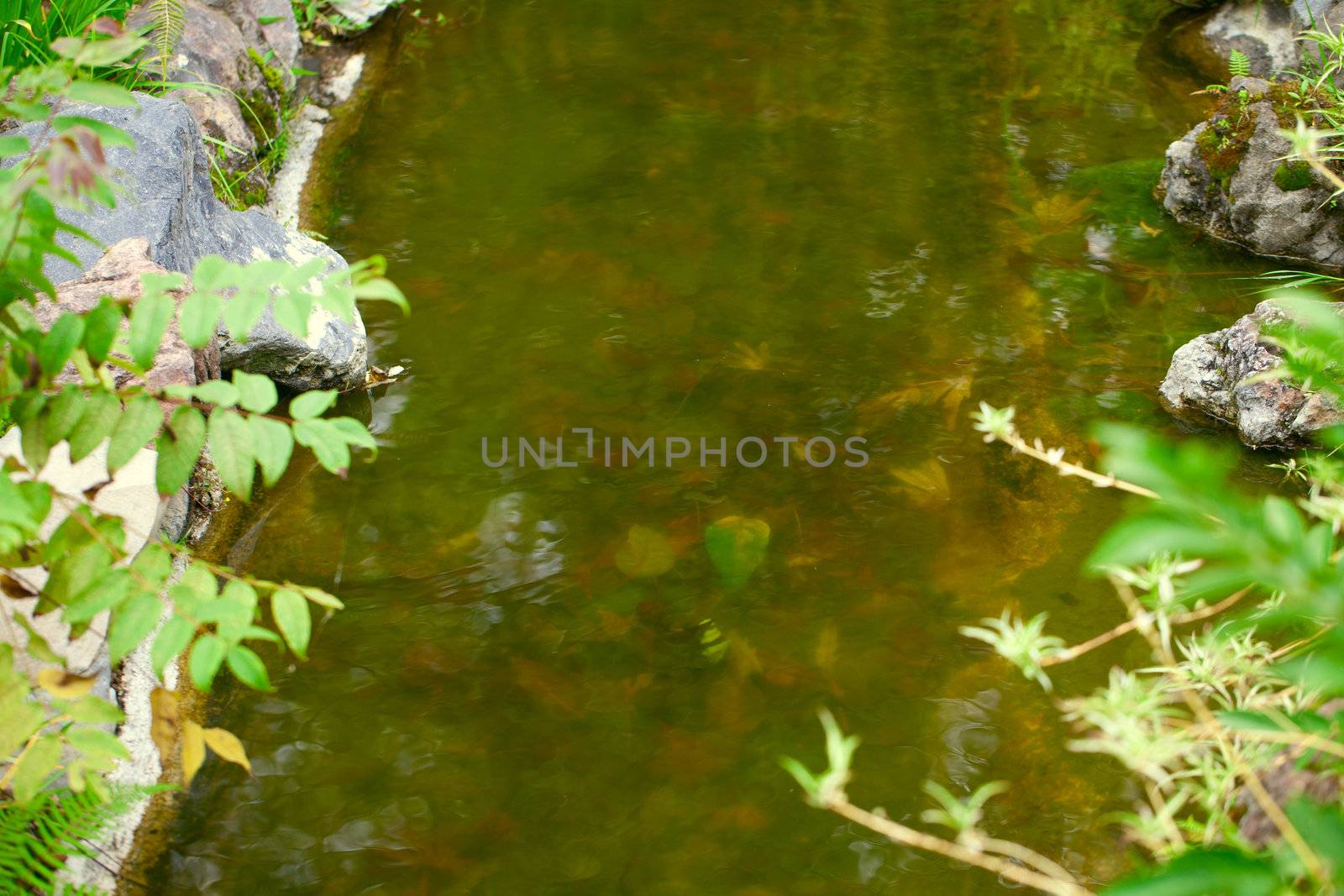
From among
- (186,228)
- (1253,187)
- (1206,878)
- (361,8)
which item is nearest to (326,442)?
(1206,878)

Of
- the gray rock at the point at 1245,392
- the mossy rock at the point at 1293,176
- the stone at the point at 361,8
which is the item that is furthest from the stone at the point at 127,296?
the mossy rock at the point at 1293,176

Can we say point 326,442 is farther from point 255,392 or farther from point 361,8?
point 361,8

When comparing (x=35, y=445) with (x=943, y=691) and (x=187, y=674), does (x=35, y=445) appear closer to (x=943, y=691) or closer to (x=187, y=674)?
(x=187, y=674)

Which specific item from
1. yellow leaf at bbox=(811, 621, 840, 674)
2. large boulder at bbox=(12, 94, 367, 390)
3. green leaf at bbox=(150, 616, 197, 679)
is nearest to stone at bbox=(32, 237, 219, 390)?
large boulder at bbox=(12, 94, 367, 390)

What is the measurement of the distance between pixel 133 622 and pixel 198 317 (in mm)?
452

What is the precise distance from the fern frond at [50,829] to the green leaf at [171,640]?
0.78 metres

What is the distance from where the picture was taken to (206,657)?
1.47 meters

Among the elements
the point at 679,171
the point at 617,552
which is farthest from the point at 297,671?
the point at 679,171

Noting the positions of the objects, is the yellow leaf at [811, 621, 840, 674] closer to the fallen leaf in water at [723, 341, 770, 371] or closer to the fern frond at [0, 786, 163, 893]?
the fallen leaf in water at [723, 341, 770, 371]

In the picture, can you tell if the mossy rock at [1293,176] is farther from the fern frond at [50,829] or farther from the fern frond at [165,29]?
the fern frond at [165,29]

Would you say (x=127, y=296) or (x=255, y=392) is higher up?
(x=255, y=392)

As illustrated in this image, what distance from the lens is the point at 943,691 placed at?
2.77 meters

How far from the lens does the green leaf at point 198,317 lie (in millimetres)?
1447

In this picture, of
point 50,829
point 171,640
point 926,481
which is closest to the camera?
point 171,640
